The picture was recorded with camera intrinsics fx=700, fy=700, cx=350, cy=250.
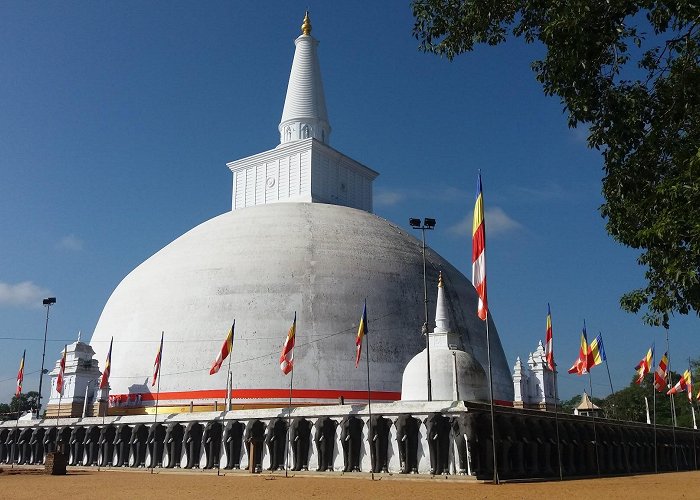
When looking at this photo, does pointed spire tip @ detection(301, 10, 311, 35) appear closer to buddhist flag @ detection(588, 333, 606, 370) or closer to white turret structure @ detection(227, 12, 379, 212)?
white turret structure @ detection(227, 12, 379, 212)

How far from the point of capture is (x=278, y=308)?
35.9m

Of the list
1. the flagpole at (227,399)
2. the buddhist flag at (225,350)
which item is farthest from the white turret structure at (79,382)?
the buddhist flag at (225,350)

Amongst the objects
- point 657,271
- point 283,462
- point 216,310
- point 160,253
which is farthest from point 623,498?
point 160,253

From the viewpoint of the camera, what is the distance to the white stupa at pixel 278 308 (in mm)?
34500

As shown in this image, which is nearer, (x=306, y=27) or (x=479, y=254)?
(x=479, y=254)

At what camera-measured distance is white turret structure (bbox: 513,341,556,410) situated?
4516 centimetres

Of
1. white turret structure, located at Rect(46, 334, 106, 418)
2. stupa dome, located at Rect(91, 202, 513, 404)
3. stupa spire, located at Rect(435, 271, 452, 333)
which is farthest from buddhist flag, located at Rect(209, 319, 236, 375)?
white turret structure, located at Rect(46, 334, 106, 418)

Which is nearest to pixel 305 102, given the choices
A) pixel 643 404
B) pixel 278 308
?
pixel 278 308

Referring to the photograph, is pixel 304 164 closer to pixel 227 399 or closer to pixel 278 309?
pixel 278 309

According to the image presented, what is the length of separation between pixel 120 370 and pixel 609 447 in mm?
25256

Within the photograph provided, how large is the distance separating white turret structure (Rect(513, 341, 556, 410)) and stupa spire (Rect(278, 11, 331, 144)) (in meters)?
21.2

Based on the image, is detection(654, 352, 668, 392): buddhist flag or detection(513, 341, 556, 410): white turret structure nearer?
detection(654, 352, 668, 392): buddhist flag

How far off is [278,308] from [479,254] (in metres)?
16.6

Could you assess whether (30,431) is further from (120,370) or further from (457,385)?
(457,385)
